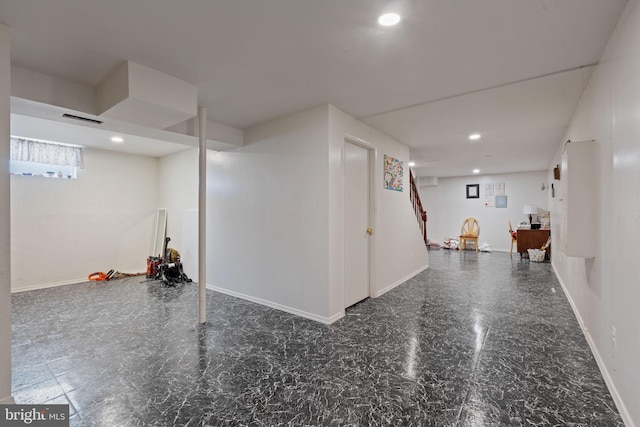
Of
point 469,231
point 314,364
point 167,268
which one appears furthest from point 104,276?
point 469,231

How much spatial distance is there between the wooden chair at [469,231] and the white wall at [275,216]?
7154mm

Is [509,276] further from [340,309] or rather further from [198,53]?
[198,53]

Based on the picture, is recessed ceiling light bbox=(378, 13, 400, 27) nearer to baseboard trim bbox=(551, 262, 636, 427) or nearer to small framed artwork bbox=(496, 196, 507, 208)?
baseboard trim bbox=(551, 262, 636, 427)

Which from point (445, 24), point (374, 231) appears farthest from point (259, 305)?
point (445, 24)

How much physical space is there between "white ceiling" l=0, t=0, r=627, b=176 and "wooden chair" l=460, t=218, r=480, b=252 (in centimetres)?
593

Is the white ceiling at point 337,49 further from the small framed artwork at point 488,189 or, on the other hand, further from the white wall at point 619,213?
the small framed artwork at point 488,189

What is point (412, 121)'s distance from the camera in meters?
3.81

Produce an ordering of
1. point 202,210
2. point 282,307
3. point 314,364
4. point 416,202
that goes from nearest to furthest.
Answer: point 314,364
point 202,210
point 282,307
point 416,202

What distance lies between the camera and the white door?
144 inches

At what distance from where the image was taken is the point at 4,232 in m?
1.80

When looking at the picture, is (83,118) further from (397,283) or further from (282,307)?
(397,283)
